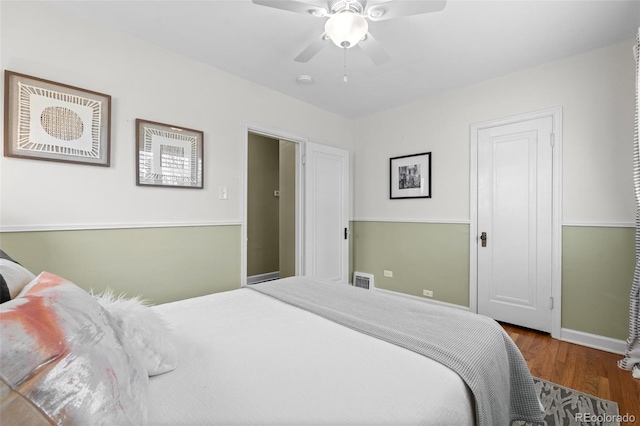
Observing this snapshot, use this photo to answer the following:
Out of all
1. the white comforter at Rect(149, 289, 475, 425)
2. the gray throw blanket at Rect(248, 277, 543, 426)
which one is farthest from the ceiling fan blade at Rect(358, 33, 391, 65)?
the white comforter at Rect(149, 289, 475, 425)

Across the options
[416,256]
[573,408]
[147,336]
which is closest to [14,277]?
[147,336]

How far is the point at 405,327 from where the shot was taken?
4.42 ft

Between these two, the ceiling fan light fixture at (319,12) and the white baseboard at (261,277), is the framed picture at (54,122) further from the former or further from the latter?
the white baseboard at (261,277)

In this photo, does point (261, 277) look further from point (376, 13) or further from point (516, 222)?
point (376, 13)

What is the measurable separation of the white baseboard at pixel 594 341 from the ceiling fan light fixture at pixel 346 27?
10.2ft

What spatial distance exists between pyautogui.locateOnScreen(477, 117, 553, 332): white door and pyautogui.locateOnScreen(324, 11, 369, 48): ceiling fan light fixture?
2.13 metres

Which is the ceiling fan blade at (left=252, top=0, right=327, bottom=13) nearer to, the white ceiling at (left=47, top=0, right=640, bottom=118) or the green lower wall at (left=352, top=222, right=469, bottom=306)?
the white ceiling at (left=47, top=0, right=640, bottom=118)

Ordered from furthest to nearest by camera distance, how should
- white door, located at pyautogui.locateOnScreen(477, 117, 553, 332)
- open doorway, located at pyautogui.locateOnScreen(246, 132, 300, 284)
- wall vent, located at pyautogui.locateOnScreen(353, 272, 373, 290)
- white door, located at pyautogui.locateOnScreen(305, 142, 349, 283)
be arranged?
open doorway, located at pyautogui.locateOnScreen(246, 132, 300, 284) → wall vent, located at pyautogui.locateOnScreen(353, 272, 373, 290) → white door, located at pyautogui.locateOnScreen(305, 142, 349, 283) → white door, located at pyautogui.locateOnScreen(477, 117, 553, 332)

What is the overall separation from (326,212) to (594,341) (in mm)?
2927

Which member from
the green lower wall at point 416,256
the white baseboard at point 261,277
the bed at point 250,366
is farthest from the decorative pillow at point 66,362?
the white baseboard at point 261,277

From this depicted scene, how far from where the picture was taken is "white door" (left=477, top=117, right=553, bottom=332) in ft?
9.22

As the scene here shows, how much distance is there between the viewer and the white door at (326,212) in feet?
12.2

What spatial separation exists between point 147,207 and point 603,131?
3966mm

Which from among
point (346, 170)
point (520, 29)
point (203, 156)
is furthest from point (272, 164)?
point (520, 29)
